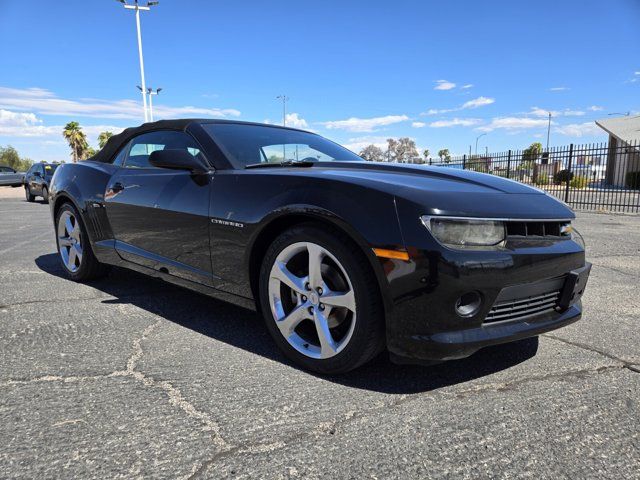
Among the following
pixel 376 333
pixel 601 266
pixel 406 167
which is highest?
pixel 406 167

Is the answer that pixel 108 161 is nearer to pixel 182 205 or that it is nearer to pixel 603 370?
pixel 182 205

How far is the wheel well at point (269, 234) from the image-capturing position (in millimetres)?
2373

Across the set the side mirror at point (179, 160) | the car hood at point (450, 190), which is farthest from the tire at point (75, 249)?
the car hood at point (450, 190)

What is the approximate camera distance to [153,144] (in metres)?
3.74

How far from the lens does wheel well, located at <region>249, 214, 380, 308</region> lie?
237cm

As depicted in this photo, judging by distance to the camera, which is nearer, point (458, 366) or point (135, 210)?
point (458, 366)

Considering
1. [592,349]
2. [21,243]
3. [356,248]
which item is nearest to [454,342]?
[356,248]

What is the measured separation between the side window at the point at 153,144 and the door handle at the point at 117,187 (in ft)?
0.61

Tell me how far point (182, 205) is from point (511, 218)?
6.49 feet

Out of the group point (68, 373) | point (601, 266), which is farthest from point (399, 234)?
point (601, 266)

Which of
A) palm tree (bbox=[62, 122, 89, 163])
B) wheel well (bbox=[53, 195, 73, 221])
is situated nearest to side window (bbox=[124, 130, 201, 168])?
wheel well (bbox=[53, 195, 73, 221])

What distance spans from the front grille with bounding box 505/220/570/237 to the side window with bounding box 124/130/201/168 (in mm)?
2092

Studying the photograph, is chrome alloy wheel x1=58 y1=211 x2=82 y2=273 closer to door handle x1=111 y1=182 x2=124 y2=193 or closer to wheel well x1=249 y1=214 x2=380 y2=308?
door handle x1=111 y1=182 x2=124 y2=193

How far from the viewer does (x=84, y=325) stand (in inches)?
124
